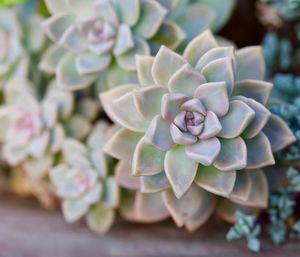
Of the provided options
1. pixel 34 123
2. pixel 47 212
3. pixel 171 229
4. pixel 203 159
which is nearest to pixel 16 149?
pixel 34 123

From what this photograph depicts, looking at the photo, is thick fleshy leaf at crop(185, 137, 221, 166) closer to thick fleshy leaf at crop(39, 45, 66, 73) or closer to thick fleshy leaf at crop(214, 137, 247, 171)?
thick fleshy leaf at crop(214, 137, 247, 171)

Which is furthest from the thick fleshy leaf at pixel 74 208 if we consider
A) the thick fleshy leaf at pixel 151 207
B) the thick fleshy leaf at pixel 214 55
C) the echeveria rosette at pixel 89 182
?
the thick fleshy leaf at pixel 214 55

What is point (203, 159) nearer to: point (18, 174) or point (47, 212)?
point (47, 212)

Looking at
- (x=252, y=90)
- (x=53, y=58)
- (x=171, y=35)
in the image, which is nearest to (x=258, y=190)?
(x=252, y=90)

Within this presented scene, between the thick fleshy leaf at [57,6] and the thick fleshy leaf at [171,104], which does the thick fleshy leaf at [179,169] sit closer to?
the thick fleshy leaf at [171,104]

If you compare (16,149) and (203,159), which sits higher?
(203,159)

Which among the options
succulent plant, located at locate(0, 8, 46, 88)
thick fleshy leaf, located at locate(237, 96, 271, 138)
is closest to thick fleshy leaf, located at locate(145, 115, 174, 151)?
thick fleshy leaf, located at locate(237, 96, 271, 138)
